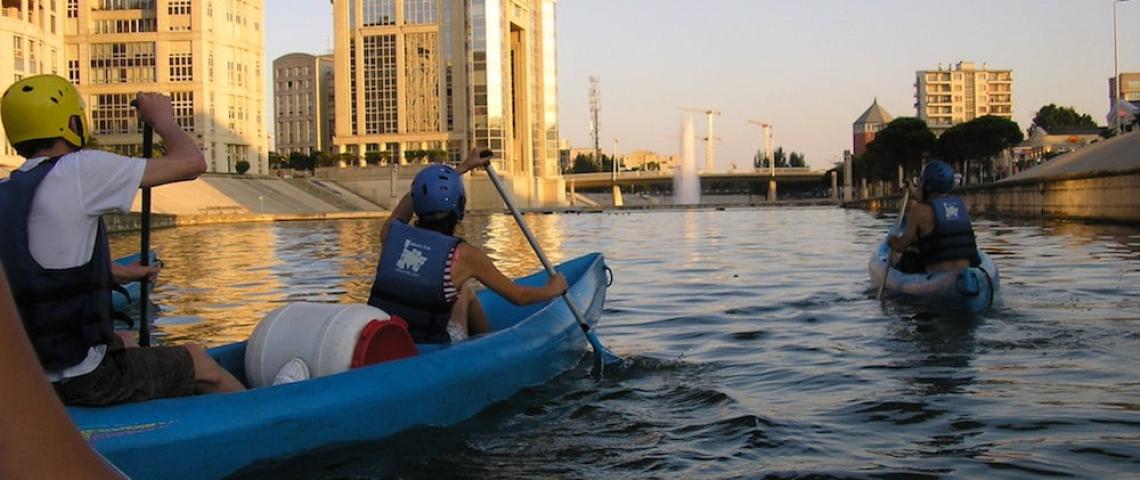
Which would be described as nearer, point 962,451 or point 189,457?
point 189,457

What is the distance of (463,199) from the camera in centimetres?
672

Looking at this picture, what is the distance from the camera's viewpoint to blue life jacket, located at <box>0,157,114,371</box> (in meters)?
4.15

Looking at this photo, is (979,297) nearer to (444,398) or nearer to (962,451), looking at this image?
(962,451)

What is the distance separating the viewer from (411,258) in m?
6.59

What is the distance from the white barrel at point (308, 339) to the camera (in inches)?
226

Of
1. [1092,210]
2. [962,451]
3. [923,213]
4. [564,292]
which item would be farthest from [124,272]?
[1092,210]

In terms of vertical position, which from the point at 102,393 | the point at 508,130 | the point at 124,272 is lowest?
the point at 102,393

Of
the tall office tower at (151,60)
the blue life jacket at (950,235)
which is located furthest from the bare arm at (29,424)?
the tall office tower at (151,60)

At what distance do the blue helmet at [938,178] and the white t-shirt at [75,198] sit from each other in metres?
9.35

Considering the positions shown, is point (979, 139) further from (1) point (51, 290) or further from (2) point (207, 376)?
(1) point (51, 290)

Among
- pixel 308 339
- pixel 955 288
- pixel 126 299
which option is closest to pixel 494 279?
pixel 308 339

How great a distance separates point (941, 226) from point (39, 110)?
957 centimetres

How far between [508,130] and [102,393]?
404 feet

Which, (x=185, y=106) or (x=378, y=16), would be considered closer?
(x=185, y=106)
